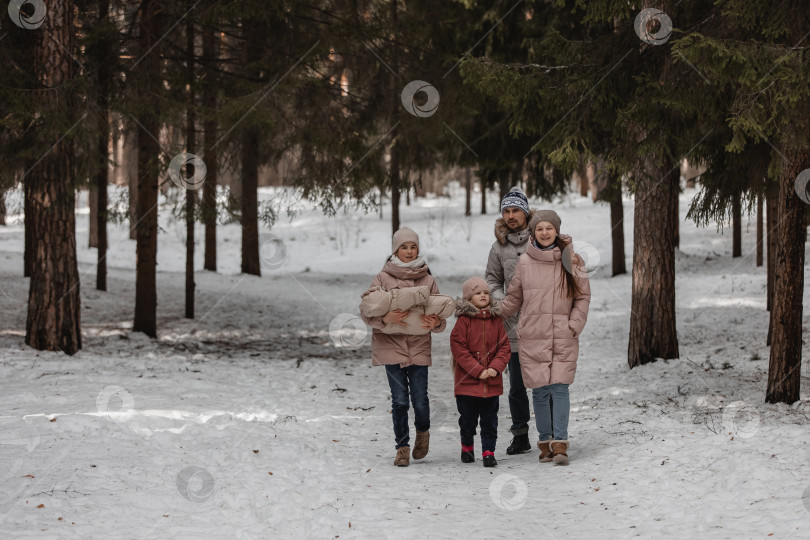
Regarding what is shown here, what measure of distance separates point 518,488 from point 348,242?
2491 cm

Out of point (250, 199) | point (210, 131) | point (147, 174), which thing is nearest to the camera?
point (147, 174)

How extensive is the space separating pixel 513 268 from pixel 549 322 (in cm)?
75

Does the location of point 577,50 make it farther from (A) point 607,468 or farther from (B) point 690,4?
(A) point 607,468

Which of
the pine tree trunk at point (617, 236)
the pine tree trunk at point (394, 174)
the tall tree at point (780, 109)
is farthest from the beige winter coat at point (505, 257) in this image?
the pine tree trunk at point (617, 236)

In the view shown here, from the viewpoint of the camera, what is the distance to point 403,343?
6.11 metres

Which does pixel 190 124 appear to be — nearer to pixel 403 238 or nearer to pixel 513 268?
pixel 403 238

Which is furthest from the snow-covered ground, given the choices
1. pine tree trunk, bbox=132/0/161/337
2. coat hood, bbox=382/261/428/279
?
coat hood, bbox=382/261/428/279

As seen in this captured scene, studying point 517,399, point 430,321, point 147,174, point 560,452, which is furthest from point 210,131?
point 560,452

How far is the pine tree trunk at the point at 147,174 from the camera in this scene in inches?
439

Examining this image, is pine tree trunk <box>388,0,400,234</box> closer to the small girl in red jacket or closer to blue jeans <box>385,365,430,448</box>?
blue jeans <box>385,365,430,448</box>

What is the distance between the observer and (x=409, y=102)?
15.3m

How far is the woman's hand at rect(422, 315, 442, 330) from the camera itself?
6055 mm

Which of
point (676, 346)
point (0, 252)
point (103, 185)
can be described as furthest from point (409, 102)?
point (0, 252)

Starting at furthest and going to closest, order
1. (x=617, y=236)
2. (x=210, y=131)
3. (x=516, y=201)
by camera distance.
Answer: (x=617, y=236) → (x=210, y=131) → (x=516, y=201)
